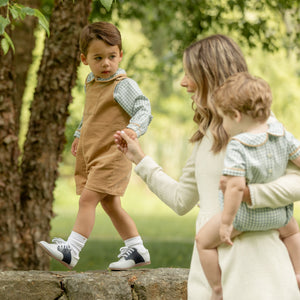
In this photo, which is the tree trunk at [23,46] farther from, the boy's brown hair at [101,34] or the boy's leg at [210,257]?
the boy's leg at [210,257]

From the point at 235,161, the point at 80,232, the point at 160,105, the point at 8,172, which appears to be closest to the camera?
the point at 235,161

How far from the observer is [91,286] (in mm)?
3789

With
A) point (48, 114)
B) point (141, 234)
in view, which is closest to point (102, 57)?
point (48, 114)

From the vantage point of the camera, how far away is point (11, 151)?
16.9 ft

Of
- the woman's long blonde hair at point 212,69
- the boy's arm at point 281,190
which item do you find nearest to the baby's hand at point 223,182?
the boy's arm at point 281,190

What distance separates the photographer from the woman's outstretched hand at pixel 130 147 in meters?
2.65

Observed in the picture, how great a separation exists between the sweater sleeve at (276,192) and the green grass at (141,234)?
4781 millimetres

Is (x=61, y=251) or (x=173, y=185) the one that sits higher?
(x=173, y=185)

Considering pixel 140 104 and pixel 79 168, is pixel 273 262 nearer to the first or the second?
pixel 140 104

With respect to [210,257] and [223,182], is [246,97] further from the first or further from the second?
[210,257]

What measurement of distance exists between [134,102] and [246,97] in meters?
1.29

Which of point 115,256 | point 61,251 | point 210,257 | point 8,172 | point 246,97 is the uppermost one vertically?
point 246,97

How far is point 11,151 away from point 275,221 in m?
3.34

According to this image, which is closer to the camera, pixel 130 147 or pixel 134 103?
pixel 130 147
